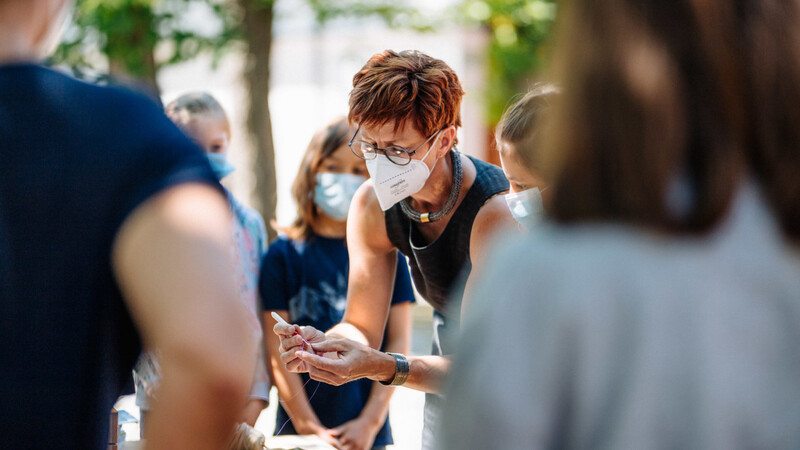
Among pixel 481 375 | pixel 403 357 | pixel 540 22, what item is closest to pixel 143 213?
pixel 481 375

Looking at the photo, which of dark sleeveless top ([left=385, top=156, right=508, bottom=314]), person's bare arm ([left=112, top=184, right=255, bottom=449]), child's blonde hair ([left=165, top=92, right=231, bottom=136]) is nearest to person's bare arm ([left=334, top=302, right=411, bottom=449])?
dark sleeveless top ([left=385, top=156, right=508, bottom=314])

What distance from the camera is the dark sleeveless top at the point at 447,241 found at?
2.46 m

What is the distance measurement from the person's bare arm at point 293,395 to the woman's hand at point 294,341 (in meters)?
0.65

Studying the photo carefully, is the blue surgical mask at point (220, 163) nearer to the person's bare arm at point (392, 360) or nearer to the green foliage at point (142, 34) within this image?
the person's bare arm at point (392, 360)

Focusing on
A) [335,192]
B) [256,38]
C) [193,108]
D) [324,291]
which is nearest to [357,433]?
[324,291]

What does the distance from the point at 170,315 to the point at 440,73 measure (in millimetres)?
1635

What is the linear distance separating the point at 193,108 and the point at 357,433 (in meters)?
1.67

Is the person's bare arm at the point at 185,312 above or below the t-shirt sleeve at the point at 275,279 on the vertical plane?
above

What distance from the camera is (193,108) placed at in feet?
11.9

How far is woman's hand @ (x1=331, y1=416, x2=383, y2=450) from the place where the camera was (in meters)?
2.95

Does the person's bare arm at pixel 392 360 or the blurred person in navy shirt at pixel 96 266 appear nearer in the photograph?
the blurred person in navy shirt at pixel 96 266

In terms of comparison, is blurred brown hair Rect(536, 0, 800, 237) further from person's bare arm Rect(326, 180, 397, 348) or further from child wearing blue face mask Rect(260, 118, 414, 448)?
child wearing blue face mask Rect(260, 118, 414, 448)

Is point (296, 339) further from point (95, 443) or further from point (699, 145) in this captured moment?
point (699, 145)

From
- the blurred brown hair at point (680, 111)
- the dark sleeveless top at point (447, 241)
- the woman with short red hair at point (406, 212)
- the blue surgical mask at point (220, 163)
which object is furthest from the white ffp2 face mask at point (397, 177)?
the blurred brown hair at point (680, 111)
